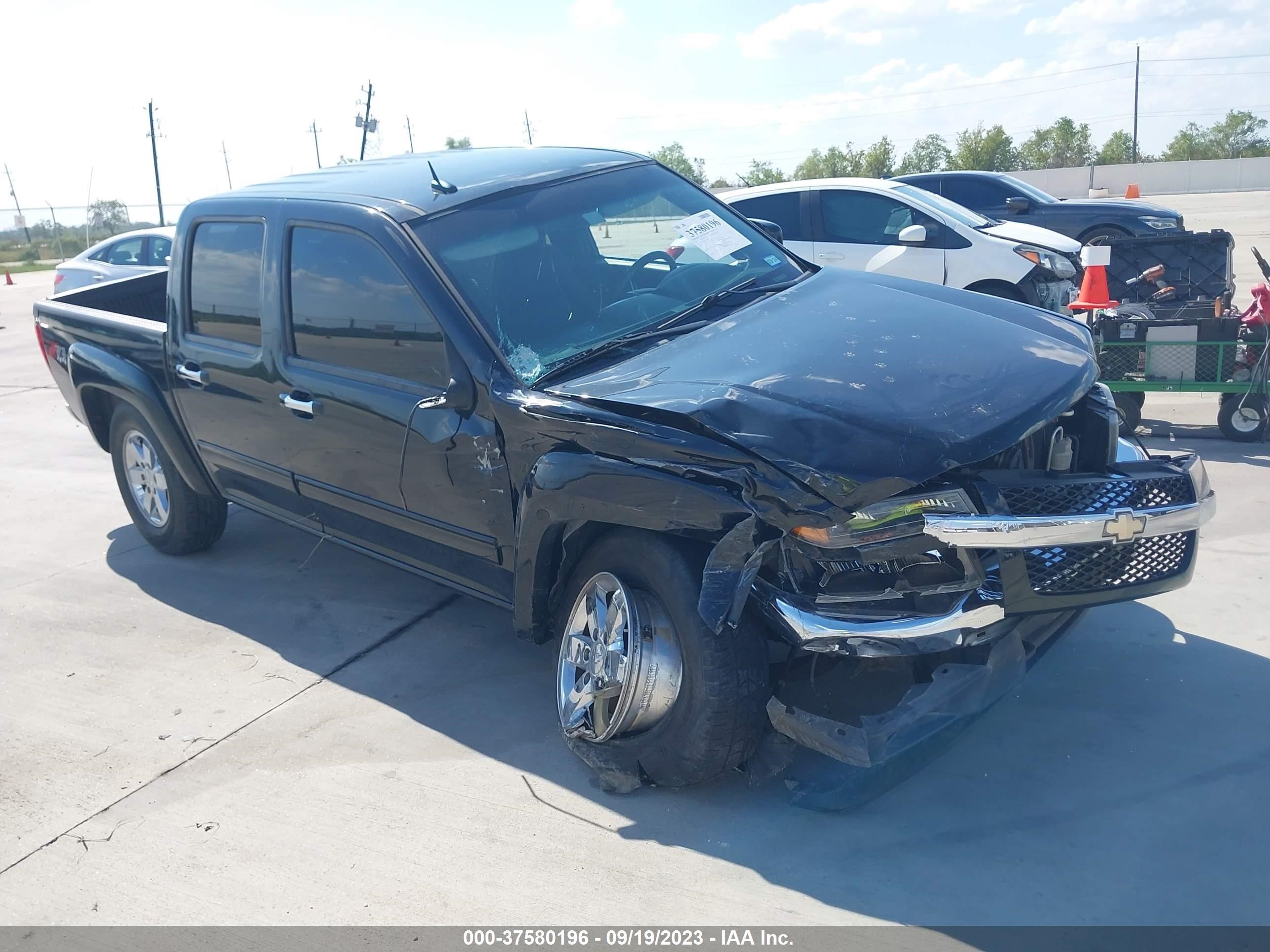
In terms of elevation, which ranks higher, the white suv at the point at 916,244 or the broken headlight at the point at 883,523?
the white suv at the point at 916,244

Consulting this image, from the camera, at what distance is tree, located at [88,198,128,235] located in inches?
1976

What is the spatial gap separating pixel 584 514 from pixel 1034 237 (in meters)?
7.32

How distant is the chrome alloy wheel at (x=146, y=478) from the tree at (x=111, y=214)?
4911 centimetres

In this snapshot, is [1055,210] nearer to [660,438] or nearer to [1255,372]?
[1255,372]

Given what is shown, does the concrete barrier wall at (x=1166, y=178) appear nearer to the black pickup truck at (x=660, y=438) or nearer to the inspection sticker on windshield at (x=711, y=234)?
the inspection sticker on windshield at (x=711, y=234)

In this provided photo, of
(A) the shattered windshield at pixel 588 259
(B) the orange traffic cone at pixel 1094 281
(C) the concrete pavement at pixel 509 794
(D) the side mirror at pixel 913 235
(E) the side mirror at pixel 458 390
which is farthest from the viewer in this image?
(D) the side mirror at pixel 913 235

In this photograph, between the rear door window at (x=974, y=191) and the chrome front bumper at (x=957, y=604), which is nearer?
the chrome front bumper at (x=957, y=604)

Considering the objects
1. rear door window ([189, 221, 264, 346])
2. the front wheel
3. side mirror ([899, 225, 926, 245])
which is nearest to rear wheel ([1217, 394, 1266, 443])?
side mirror ([899, 225, 926, 245])

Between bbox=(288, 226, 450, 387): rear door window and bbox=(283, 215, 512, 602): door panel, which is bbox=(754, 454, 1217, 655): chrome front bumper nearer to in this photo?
bbox=(283, 215, 512, 602): door panel

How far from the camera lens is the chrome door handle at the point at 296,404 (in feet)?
14.7

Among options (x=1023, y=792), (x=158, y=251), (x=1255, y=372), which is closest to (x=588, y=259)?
(x=1023, y=792)

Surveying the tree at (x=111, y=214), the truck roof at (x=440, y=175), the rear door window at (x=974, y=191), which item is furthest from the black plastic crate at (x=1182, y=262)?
the tree at (x=111, y=214)

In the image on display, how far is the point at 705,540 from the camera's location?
3.21m

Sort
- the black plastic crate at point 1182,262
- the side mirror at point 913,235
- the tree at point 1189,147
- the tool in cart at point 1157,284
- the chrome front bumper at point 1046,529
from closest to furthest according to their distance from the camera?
1. the chrome front bumper at point 1046,529
2. the tool in cart at point 1157,284
3. the side mirror at point 913,235
4. the black plastic crate at point 1182,262
5. the tree at point 1189,147
